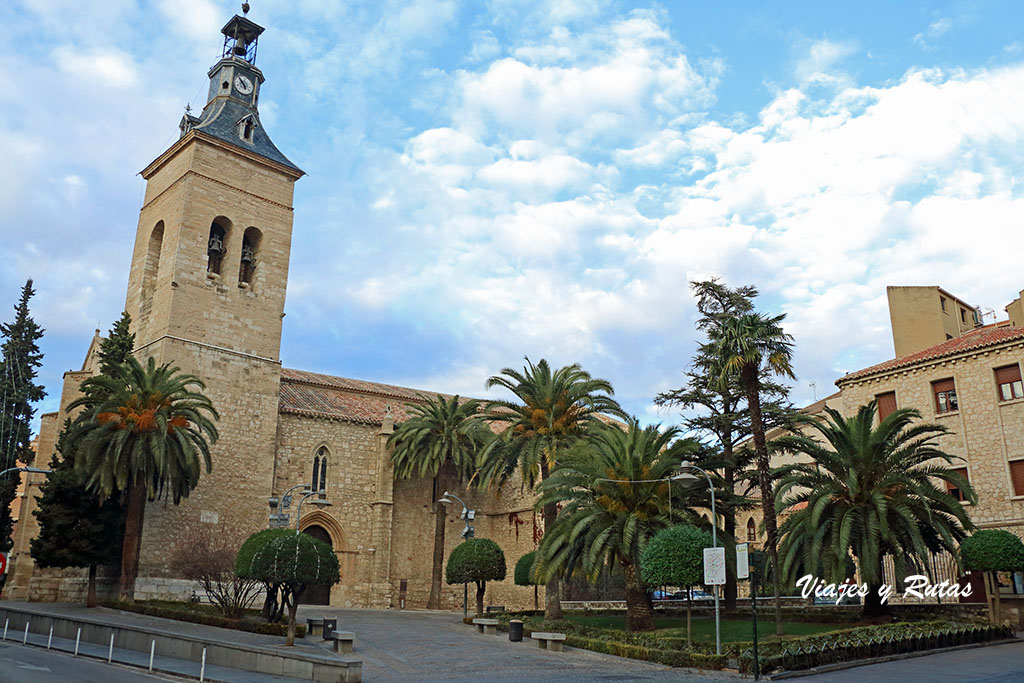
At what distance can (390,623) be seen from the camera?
27.1 metres

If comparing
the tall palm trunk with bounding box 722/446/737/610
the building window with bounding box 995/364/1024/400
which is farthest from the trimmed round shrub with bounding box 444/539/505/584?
the building window with bounding box 995/364/1024/400

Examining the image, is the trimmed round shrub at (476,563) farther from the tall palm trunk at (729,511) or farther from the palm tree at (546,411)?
the tall palm trunk at (729,511)

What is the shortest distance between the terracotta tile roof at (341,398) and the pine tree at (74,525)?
30.0 ft

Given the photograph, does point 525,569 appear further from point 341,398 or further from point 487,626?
point 341,398

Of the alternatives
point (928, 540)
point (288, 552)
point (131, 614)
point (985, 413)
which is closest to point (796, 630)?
point (928, 540)

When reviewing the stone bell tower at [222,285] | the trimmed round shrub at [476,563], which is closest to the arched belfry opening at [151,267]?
the stone bell tower at [222,285]

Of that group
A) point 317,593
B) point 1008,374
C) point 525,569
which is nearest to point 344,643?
point 525,569

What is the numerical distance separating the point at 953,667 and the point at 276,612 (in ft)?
58.1

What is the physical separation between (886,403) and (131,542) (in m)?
28.9

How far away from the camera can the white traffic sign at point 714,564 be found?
57.3ft

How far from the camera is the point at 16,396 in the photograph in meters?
36.5

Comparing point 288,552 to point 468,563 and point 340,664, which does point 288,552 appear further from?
point 468,563

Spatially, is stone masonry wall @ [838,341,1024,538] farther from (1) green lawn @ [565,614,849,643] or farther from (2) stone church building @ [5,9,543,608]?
(2) stone church building @ [5,9,543,608]

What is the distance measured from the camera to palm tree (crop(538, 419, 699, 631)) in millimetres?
21406
